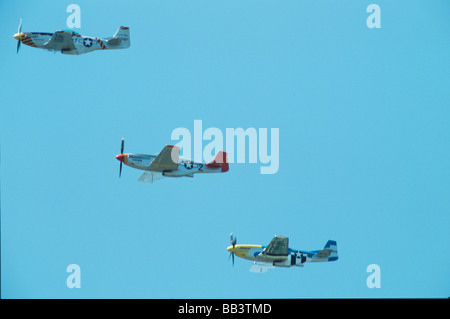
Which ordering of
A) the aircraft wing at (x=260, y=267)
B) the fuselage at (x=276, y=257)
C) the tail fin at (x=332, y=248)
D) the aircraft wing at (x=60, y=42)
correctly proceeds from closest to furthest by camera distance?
the fuselage at (x=276, y=257)
the aircraft wing at (x=60, y=42)
the aircraft wing at (x=260, y=267)
the tail fin at (x=332, y=248)

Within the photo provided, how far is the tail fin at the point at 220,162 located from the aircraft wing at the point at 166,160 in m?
3.50

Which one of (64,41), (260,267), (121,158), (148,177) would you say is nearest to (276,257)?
(260,267)

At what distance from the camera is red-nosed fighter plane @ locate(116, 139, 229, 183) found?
56125 mm

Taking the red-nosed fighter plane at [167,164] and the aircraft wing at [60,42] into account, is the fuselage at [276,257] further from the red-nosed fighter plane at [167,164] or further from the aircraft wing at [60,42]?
the aircraft wing at [60,42]

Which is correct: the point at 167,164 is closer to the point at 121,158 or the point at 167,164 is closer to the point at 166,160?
the point at 166,160

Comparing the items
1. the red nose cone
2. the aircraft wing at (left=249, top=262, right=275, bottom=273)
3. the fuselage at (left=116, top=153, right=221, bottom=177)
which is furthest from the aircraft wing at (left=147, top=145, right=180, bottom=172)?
the aircraft wing at (left=249, top=262, right=275, bottom=273)

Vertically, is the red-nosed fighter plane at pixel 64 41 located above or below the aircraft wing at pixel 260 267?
above

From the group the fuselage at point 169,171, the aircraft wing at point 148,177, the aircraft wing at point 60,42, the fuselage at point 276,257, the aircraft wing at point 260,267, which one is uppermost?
the aircraft wing at point 60,42

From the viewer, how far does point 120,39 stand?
204 feet

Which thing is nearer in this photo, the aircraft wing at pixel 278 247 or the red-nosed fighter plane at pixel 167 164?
the red-nosed fighter plane at pixel 167 164

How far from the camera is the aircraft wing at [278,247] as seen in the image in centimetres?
5706

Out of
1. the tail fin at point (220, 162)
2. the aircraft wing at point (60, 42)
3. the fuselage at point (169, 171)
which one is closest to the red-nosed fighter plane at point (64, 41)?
the aircraft wing at point (60, 42)
